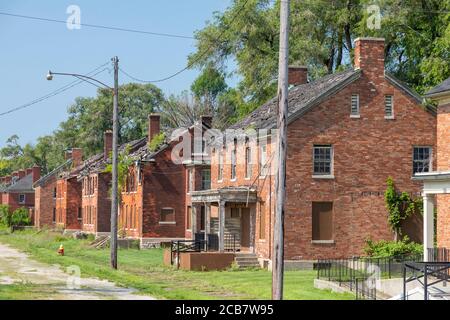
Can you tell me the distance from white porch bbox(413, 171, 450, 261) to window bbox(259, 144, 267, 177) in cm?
1119

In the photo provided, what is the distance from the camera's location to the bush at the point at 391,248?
132ft

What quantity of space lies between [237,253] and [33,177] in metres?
80.9

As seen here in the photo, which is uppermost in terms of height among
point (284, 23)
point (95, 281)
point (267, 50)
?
point (267, 50)

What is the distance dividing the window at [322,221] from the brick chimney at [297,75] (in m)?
11.5

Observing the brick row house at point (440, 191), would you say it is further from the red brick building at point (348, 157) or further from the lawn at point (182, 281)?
the red brick building at point (348, 157)

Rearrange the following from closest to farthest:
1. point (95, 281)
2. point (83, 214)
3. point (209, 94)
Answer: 1. point (95, 281)
2. point (83, 214)
3. point (209, 94)

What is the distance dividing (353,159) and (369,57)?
4.97 metres

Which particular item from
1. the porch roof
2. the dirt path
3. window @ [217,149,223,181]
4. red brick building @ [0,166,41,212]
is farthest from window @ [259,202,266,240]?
red brick building @ [0,166,41,212]

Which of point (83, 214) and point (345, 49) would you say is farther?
point (83, 214)

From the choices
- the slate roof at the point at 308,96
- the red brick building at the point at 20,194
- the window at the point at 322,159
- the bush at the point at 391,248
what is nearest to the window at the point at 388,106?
the slate roof at the point at 308,96

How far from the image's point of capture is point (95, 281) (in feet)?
114
